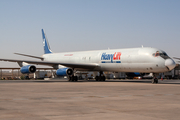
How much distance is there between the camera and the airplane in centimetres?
2841

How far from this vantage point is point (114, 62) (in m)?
32.4

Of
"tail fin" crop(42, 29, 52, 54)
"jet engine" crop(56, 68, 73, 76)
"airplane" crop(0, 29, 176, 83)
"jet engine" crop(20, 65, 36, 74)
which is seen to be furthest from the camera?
"tail fin" crop(42, 29, 52, 54)

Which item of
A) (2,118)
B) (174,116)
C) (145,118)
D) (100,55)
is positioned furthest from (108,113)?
(100,55)

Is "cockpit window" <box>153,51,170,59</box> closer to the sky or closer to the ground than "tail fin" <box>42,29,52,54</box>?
closer to the ground

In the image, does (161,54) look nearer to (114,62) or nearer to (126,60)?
(126,60)

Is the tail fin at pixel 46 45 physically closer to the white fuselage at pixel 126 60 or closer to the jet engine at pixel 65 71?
the white fuselage at pixel 126 60

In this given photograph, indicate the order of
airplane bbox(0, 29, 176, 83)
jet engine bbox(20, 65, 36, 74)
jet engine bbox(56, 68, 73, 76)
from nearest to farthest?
airplane bbox(0, 29, 176, 83), jet engine bbox(56, 68, 73, 76), jet engine bbox(20, 65, 36, 74)

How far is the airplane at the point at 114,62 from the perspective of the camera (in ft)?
93.2

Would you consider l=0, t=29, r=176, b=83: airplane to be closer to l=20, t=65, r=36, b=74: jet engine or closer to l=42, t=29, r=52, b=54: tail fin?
l=20, t=65, r=36, b=74: jet engine

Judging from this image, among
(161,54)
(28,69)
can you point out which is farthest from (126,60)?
(28,69)

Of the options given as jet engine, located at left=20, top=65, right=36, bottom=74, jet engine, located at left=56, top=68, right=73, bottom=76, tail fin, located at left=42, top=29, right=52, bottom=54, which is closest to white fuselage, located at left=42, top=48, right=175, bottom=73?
jet engine, located at left=56, top=68, right=73, bottom=76

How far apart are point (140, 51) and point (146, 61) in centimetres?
156

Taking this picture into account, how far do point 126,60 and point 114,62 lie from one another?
1948 millimetres

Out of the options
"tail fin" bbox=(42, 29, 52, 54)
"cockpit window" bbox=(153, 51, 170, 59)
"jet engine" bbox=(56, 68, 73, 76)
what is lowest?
"jet engine" bbox=(56, 68, 73, 76)
